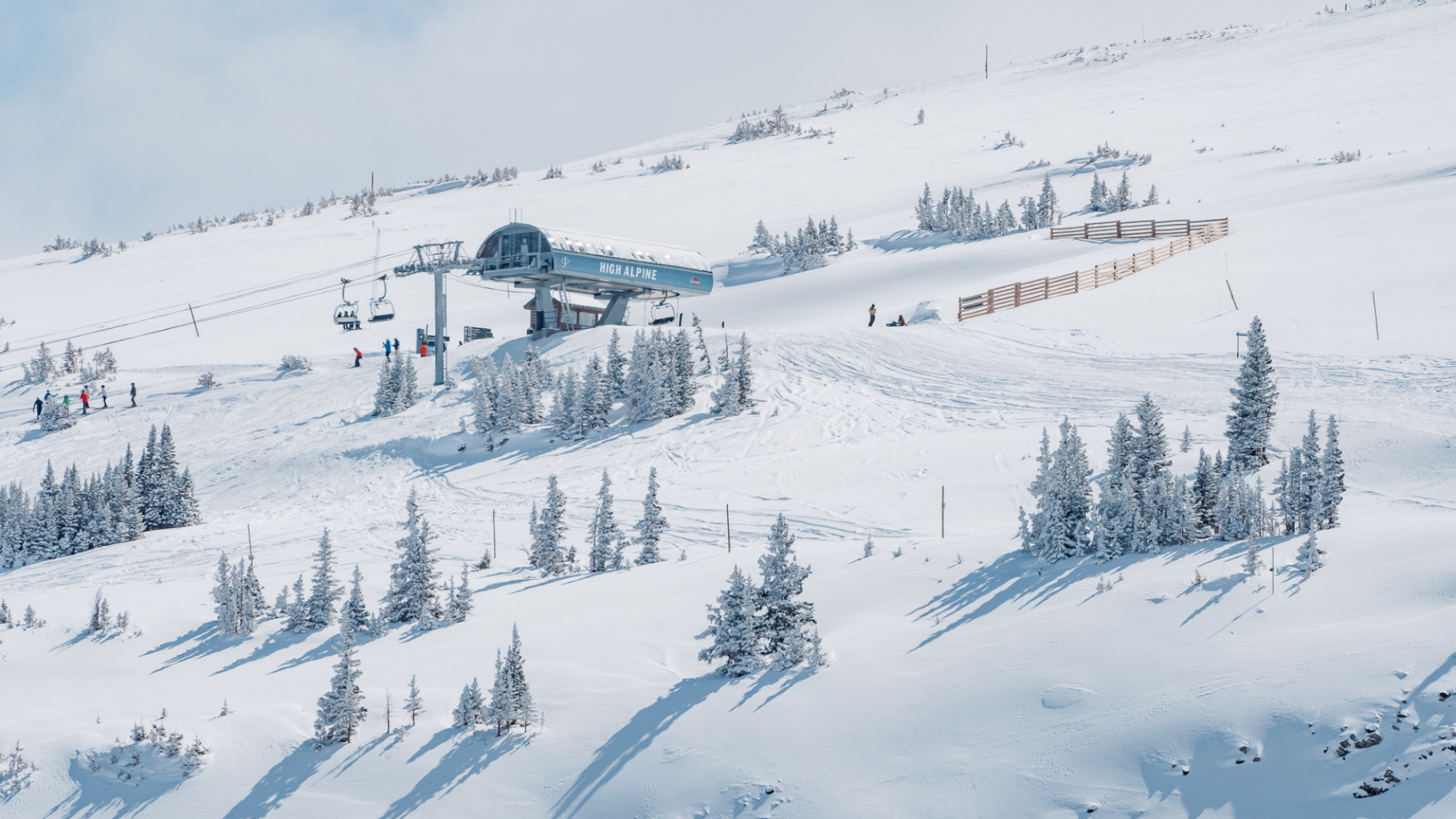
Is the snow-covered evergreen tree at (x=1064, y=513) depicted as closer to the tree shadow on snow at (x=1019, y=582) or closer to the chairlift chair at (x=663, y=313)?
the tree shadow on snow at (x=1019, y=582)

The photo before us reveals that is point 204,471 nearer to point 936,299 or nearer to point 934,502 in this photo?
point 934,502

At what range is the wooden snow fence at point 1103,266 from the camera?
125ft

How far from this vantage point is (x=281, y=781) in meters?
11.3

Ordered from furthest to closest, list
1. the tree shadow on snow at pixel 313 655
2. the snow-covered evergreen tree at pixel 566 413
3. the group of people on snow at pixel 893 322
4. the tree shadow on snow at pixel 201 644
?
the group of people on snow at pixel 893 322 → the snow-covered evergreen tree at pixel 566 413 → the tree shadow on snow at pixel 201 644 → the tree shadow on snow at pixel 313 655

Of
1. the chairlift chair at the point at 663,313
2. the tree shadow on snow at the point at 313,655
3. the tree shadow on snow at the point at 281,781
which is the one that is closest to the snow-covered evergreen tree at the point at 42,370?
the chairlift chair at the point at 663,313

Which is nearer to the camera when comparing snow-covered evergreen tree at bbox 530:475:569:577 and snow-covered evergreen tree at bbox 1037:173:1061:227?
snow-covered evergreen tree at bbox 530:475:569:577

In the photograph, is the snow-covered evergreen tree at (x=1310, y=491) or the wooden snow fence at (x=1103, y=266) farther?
the wooden snow fence at (x=1103, y=266)

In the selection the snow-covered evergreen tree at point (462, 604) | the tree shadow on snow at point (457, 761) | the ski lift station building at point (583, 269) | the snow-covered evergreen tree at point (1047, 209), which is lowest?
the tree shadow on snow at point (457, 761)

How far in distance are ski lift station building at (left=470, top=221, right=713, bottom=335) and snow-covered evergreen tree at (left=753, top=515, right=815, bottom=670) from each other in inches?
1139

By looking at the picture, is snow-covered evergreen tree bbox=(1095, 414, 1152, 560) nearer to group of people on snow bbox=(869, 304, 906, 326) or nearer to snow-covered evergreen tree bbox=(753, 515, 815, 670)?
snow-covered evergreen tree bbox=(753, 515, 815, 670)

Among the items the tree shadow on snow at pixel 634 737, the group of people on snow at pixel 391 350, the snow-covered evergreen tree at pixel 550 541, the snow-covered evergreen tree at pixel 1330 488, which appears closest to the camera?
the tree shadow on snow at pixel 634 737

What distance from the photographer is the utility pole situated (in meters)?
37.5

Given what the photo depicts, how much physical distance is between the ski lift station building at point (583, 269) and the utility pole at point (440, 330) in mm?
2048

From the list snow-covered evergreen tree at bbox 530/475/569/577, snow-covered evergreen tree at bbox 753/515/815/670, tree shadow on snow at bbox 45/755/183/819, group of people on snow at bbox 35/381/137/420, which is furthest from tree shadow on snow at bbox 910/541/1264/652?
group of people on snow at bbox 35/381/137/420
